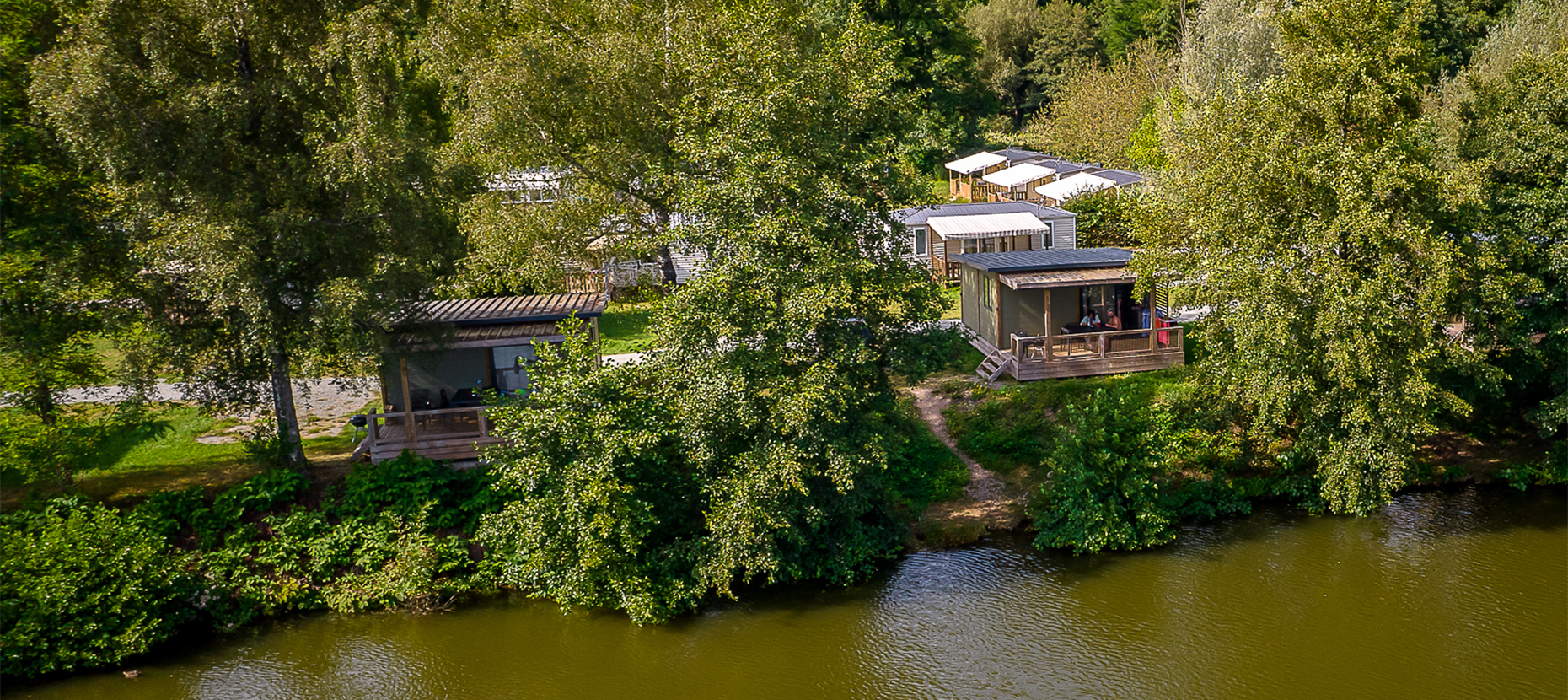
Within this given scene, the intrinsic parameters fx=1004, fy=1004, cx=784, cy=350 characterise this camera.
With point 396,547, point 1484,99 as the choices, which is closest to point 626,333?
point 396,547

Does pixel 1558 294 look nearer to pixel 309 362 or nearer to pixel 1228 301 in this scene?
pixel 1228 301

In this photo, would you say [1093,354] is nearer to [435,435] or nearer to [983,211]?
[983,211]

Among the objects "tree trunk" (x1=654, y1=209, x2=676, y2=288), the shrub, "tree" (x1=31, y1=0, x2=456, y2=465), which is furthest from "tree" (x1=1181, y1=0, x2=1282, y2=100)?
the shrub

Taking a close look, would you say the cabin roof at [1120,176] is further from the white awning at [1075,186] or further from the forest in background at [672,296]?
the forest in background at [672,296]

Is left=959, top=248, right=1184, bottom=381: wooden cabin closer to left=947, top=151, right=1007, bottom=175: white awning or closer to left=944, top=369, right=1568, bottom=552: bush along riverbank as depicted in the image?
left=944, top=369, right=1568, bottom=552: bush along riverbank

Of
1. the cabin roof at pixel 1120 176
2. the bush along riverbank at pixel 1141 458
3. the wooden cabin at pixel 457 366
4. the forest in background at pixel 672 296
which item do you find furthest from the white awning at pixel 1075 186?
the wooden cabin at pixel 457 366

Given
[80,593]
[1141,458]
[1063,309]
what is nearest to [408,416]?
[80,593]
